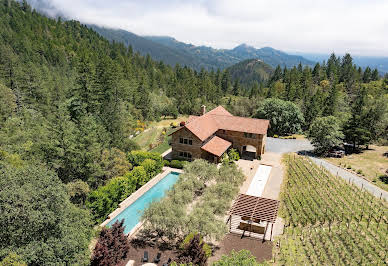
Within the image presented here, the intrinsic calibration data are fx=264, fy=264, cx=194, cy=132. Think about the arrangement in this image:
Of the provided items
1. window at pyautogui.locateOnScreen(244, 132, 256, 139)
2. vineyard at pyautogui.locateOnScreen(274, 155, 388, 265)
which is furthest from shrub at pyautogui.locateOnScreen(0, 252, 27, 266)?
window at pyautogui.locateOnScreen(244, 132, 256, 139)

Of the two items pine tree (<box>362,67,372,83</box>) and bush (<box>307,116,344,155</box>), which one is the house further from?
pine tree (<box>362,67,372,83</box>)

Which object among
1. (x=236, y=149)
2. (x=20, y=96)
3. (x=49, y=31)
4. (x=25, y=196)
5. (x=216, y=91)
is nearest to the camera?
(x=25, y=196)

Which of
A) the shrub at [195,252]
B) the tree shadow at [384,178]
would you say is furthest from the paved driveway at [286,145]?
the shrub at [195,252]

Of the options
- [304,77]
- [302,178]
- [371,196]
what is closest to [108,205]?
[302,178]

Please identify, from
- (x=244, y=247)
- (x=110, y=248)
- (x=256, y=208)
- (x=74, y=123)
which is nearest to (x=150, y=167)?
(x=74, y=123)

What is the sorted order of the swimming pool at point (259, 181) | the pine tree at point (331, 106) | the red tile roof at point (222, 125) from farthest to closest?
the pine tree at point (331, 106)
the red tile roof at point (222, 125)
the swimming pool at point (259, 181)

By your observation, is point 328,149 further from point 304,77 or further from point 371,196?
point 304,77

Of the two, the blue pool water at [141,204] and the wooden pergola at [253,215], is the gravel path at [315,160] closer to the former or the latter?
the wooden pergola at [253,215]
